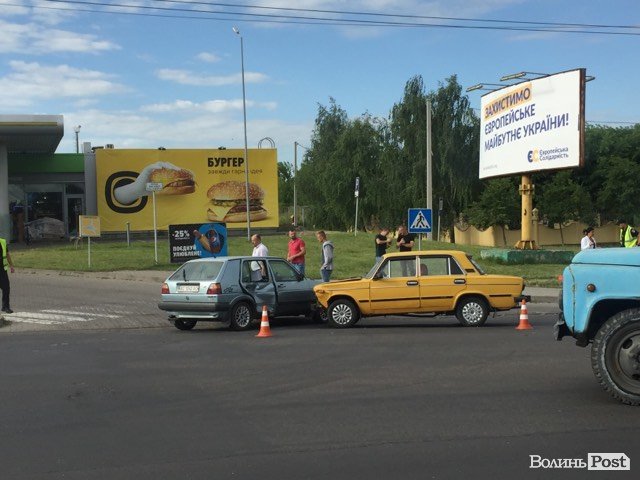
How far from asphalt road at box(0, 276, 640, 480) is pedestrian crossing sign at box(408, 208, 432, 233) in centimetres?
802

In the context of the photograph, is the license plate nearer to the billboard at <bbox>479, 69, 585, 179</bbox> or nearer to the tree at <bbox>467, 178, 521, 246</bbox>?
the billboard at <bbox>479, 69, 585, 179</bbox>

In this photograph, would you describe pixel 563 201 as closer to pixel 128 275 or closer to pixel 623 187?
pixel 623 187

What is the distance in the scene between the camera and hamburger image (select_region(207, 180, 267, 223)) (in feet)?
143

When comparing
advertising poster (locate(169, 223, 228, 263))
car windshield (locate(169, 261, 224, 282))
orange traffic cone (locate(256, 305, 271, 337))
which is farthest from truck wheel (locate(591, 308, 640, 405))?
advertising poster (locate(169, 223, 228, 263))

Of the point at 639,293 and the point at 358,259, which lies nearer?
the point at 639,293

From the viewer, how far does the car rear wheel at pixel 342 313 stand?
1356cm

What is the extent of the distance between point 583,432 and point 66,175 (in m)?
39.9

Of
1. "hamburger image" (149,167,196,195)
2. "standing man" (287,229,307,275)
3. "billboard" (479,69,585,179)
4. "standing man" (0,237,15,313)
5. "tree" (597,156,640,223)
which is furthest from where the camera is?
"tree" (597,156,640,223)

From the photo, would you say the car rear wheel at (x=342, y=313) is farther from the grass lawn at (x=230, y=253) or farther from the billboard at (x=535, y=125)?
the billboard at (x=535, y=125)

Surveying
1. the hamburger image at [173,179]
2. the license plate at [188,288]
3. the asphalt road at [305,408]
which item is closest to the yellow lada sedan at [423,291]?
the asphalt road at [305,408]

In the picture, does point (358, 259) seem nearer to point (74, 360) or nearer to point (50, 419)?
point (74, 360)

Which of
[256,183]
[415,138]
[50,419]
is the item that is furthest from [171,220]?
[50,419]

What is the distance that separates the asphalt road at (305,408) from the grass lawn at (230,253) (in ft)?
38.5

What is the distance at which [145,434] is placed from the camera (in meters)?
6.13
